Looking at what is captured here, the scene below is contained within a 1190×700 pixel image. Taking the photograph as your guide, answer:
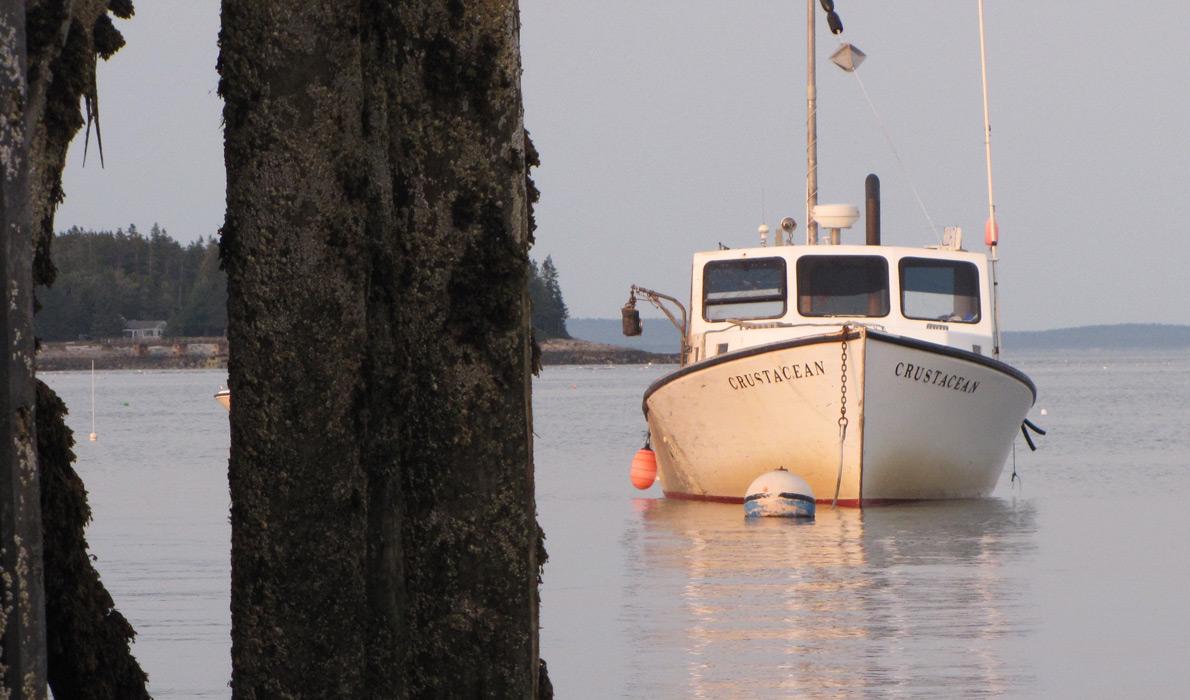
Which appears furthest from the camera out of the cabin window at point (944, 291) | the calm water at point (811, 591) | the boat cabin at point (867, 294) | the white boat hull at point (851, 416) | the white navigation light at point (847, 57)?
the white navigation light at point (847, 57)

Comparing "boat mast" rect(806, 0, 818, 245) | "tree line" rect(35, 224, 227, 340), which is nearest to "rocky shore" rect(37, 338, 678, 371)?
"tree line" rect(35, 224, 227, 340)

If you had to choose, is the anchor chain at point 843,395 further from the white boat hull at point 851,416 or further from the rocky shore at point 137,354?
the rocky shore at point 137,354

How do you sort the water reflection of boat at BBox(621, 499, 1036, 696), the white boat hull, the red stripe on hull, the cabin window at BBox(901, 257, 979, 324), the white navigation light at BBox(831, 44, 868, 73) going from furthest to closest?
1. the white navigation light at BBox(831, 44, 868, 73)
2. the cabin window at BBox(901, 257, 979, 324)
3. the red stripe on hull
4. the white boat hull
5. the water reflection of boat at BBox(621, 499, 1036, 696)

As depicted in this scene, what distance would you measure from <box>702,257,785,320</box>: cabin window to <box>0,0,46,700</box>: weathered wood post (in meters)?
15.7

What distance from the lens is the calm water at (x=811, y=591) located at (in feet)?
27.4

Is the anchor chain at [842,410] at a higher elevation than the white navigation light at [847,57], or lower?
lower

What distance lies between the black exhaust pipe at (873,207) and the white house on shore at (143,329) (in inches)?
6394

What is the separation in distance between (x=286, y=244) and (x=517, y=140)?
0.48m

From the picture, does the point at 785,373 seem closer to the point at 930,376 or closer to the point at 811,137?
the point at 930,376

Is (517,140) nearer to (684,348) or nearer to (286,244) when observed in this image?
(286,244)

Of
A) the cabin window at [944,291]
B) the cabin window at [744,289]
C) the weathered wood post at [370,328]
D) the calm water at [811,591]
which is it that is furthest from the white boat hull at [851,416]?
the weathered wood post at [370,328]

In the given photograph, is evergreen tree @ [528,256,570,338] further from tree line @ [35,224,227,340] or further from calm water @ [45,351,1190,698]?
calm water @ [45,351,1190,698]

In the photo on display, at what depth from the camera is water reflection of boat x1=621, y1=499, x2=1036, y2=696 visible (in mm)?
8242

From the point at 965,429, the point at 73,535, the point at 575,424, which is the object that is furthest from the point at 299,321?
the point at 575,424
